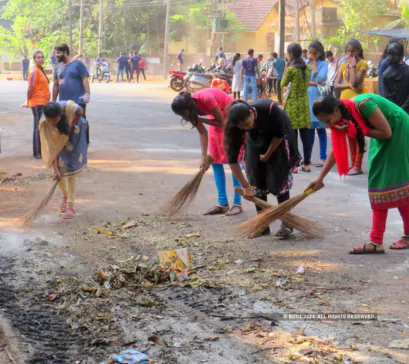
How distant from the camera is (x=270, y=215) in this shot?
5762 millimetres

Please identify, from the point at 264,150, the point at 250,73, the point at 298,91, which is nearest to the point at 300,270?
the point at 264,150

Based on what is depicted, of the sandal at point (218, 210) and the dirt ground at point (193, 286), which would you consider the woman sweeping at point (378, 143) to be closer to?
the dirt ground at point (193, 286)

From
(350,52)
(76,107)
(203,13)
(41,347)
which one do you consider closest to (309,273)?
(41,347)

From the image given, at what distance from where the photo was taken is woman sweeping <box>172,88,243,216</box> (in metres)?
5.96

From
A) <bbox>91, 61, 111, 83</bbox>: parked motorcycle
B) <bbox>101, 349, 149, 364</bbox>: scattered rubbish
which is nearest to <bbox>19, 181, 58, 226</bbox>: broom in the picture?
<bbox>101, 349, 149, 364</bbox>: scattered rubbish

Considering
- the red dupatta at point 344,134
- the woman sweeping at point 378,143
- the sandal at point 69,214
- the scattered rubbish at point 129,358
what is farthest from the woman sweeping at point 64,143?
the scattered rubbish at point 129,358

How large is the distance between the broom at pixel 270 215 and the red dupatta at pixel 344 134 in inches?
25.0

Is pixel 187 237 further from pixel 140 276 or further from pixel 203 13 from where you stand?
pixel 203 13

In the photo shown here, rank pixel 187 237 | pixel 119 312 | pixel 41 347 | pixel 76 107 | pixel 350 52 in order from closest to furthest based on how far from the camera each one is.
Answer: pixel 41 347 → pixel 119 312 → pixel 187 237 → pixel 76 107 → pixel 350 52

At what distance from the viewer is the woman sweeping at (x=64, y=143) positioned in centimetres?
655

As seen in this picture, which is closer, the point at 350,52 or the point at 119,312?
the point at 119,312

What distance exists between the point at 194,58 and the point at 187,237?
39.9 metres

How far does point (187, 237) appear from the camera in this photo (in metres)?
6.12

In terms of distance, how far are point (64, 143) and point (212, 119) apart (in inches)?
62.3
